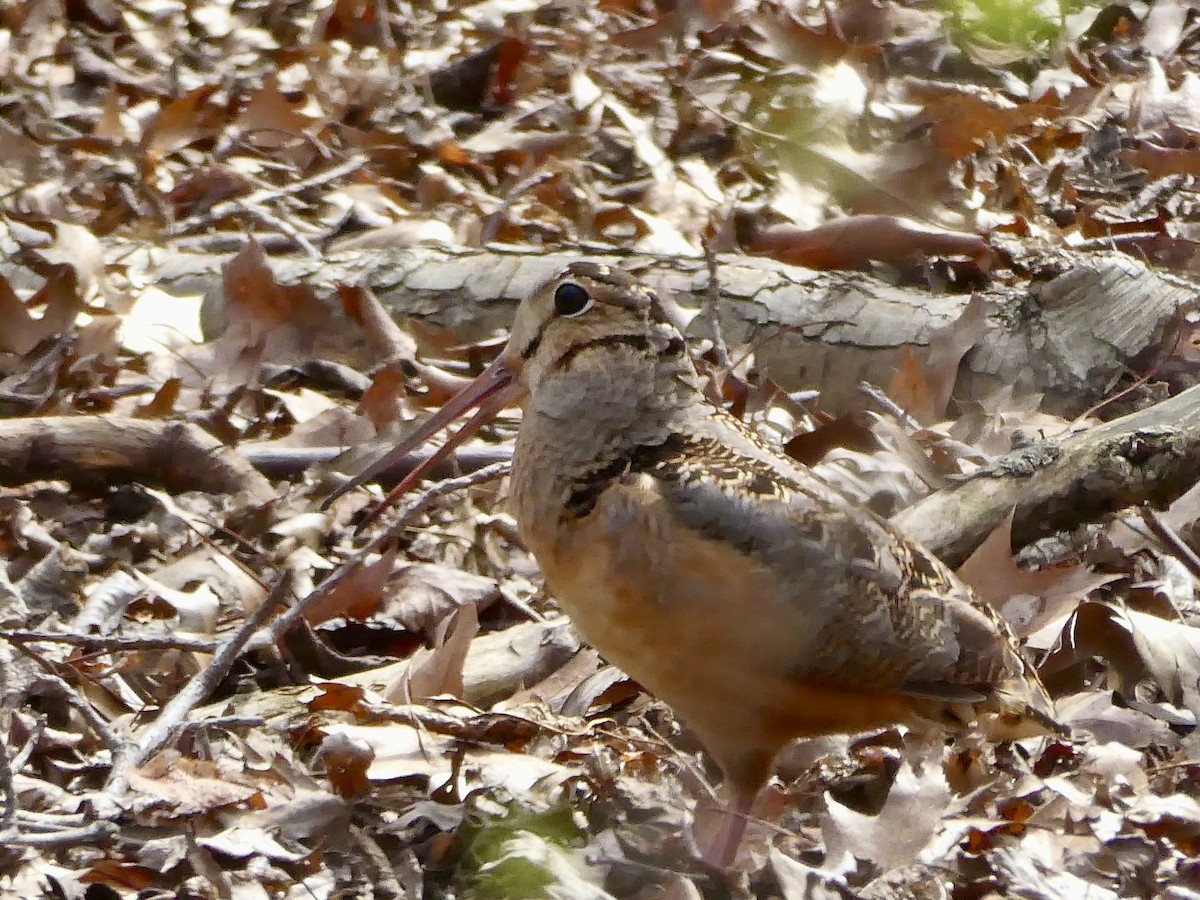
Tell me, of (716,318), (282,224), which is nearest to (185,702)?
(716,318)

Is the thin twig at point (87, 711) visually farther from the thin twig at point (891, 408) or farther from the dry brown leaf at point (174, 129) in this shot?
the dry brown leaf at point (174, 129)

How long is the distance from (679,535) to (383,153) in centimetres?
407

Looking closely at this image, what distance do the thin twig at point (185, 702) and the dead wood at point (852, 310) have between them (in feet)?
6.31

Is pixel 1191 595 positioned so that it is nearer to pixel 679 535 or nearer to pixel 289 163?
pixel 679 535

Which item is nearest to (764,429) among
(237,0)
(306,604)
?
(306,604)

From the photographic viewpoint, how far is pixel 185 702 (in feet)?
10.6

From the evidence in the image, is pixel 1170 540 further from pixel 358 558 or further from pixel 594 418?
pixel 358 558

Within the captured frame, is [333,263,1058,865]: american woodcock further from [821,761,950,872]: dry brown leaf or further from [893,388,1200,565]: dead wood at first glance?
[893,388,1200,565]: dead wood

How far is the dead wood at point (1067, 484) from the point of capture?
3727mm

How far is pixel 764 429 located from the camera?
4566 mm

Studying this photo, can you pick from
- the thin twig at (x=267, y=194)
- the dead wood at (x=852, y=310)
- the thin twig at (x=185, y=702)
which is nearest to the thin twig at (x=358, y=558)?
the thin twig at (x=185, y=702)

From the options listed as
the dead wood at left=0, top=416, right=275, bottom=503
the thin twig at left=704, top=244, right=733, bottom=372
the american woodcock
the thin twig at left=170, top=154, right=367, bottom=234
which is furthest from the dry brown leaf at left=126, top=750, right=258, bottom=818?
the thin twig at left=170, top=154, right=367, bottom=234

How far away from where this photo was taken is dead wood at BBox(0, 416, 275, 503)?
4242mm

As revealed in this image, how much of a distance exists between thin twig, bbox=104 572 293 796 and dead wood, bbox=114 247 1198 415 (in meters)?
1.92
